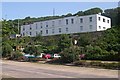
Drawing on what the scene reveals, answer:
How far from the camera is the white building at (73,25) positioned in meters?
79.9

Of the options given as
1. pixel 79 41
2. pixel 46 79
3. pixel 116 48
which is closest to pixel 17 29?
pixel 79 41

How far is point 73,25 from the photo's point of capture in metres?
83.6

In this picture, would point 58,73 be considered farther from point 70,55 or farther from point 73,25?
point 73,25

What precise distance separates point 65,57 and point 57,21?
52078 millimetres

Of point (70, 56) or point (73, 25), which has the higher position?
point (73, 25)

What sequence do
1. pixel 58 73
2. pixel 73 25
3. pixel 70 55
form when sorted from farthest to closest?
1. pixel 73 25
2. pixel 70 55
3. pixel 58 73

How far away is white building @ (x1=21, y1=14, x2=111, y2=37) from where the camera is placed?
7988cm

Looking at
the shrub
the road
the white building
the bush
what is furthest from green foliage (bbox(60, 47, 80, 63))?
the white building

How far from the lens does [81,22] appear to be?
8219 centimetres

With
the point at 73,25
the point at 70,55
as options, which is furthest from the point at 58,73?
the point at 73,25

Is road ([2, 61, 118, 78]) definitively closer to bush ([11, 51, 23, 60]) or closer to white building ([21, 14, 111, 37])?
bush ([11, 51, 23, 60])

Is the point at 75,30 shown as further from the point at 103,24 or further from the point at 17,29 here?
the point at 17,29

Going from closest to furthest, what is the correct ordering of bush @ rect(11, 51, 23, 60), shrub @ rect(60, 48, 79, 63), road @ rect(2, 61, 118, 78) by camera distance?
road @ rect(2, 61, 118, 78) < shrub @ rect(60, 48, 79, 63) < bush @ rect(11, 51, 23, 60)

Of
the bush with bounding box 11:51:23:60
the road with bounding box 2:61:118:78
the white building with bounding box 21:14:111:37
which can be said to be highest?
the white building with bounding box 21:14:111:37
